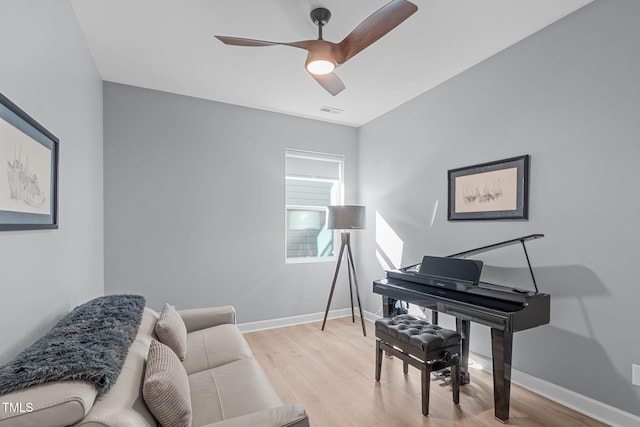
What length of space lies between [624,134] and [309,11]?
7.28 feet

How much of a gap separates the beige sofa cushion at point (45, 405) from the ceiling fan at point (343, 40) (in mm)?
1821

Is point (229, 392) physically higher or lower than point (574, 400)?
higher

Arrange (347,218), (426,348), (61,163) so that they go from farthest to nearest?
(347,218), (426,348), (61,163)

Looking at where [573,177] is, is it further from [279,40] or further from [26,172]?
[26,172]

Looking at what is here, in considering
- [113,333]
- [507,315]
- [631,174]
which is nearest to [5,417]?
[113,333]

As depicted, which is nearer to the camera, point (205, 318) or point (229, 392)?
point (229, 392)

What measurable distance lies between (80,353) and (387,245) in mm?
3364

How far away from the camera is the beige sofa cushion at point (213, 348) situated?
201cm

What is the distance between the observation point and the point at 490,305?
7.12 feet

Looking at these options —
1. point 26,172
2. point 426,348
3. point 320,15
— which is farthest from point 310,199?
point 26,172

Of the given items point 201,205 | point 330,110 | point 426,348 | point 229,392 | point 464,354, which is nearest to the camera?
point 229,392

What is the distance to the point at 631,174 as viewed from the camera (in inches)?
77.2

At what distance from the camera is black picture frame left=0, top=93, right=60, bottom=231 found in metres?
1.24

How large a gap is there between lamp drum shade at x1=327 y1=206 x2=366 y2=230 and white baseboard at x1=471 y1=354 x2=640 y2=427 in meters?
2.05
